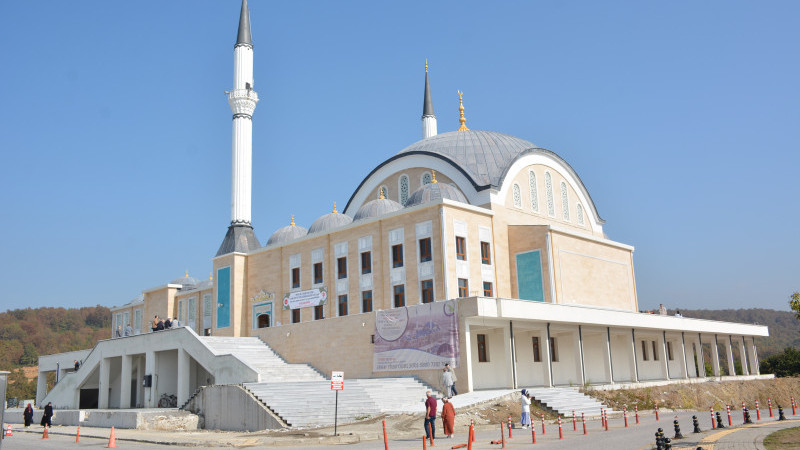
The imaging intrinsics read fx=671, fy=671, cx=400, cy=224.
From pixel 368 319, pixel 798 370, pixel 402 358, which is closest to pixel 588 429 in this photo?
pixel 402 358

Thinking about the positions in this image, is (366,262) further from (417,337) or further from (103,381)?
(103,381)

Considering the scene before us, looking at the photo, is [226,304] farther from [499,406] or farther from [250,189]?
[499,406]

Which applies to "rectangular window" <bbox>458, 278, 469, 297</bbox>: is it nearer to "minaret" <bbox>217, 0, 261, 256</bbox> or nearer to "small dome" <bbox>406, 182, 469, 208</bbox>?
"small dome" <bbox>406, 182, 469, 208</bbox>

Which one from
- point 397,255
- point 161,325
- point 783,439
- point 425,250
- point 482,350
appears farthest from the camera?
point 161,325

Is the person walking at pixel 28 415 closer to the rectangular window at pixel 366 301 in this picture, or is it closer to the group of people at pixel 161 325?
the group of people at pixel 161 325

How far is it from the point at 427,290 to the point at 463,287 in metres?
1.64

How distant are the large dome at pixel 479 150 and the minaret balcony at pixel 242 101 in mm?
10995

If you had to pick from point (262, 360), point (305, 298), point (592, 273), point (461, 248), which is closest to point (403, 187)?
point (305, 298)

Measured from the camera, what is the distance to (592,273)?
35.7 m

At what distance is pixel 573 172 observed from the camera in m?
41.6

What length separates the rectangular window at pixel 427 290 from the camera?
98.7 feet

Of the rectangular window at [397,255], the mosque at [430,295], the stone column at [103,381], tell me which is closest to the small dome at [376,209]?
the mosque at [430,295]

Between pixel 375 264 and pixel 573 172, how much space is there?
15.8 metres

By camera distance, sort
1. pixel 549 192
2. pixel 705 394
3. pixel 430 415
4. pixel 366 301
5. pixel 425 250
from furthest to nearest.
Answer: pixel 549 192 → pixel 366 301 → pixel 705 394 → pixel 425 250 → pixel 430 415
